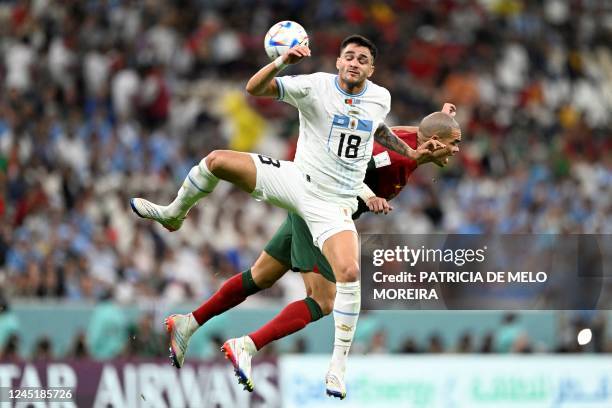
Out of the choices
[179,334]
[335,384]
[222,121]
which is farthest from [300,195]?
[222,121]

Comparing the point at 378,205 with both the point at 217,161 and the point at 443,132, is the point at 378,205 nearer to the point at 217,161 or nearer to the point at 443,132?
the point at 443,132

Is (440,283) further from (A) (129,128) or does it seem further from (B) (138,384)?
(A) (129,128)

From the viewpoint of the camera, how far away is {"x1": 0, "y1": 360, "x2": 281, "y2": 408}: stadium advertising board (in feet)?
44.8

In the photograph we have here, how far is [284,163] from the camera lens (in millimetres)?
10227

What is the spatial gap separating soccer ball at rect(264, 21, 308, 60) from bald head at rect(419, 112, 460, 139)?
1359 millimetres

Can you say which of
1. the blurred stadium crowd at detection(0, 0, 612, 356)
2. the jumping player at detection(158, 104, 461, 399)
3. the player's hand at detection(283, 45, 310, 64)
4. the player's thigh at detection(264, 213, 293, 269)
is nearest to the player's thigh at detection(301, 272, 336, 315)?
the jumping player at detection(158, 104, 461, 399)

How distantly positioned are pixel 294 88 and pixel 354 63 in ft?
1.56

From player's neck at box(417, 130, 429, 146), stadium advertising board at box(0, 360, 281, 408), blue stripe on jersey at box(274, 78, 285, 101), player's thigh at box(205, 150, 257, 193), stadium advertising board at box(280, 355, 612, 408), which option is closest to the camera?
blue stripe on jersey at box(274, 78, 285, 101)

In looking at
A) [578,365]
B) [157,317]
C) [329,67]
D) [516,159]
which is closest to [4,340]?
[157,317]

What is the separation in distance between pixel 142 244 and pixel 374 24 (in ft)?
24.2

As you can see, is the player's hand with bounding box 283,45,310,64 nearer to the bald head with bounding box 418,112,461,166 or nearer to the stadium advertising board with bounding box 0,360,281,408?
the bald head with bounding box 418,112,461,166

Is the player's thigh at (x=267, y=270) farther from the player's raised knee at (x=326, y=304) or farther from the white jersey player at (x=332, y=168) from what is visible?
the white jersey player at (x=332, y=168)

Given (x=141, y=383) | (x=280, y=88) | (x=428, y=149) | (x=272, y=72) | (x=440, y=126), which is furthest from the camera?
(x=141, y=383)

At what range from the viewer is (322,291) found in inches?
421
